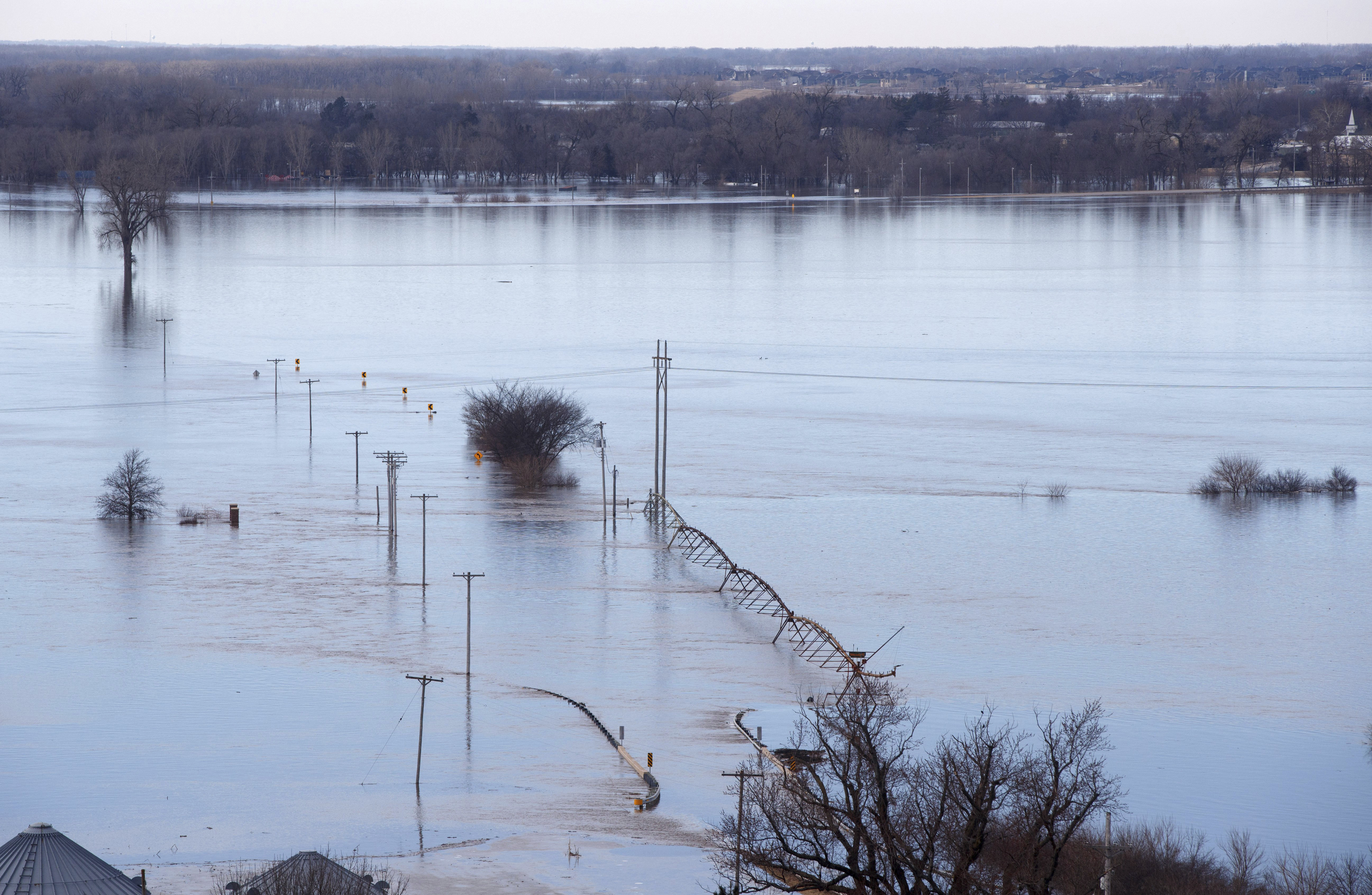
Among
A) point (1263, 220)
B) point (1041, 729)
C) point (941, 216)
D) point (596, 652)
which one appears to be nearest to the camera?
point (1041, 729)

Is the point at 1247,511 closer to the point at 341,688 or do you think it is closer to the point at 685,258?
the point at 341,688

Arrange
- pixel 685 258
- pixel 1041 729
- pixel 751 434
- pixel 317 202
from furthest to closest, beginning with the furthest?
pixel 317 202 → pixel 685 258 → pixel 751 434 → pixel 1041 729

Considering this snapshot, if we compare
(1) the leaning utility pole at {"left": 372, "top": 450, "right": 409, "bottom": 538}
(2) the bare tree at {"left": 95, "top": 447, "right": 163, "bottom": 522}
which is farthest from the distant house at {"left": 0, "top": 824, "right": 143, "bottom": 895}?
(2) the bare tree at {"left": 95, "top": 447, "right": 163, "bottom": 522}

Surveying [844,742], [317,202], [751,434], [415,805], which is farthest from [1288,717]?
[317,202]

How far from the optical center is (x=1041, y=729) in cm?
1764

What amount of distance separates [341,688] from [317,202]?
103 meters

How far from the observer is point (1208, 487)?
31828 mm

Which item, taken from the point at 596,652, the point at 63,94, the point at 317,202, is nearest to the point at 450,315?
the point at 596,652

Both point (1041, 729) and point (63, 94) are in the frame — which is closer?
point (1041, 729)

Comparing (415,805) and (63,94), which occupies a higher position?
(63,94)

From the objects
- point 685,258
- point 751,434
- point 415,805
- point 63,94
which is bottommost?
point 415,805

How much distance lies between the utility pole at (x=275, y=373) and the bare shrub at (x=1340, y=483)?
2288cm

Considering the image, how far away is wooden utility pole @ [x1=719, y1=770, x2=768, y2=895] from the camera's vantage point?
1266 centimetres

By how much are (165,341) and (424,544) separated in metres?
27.0
